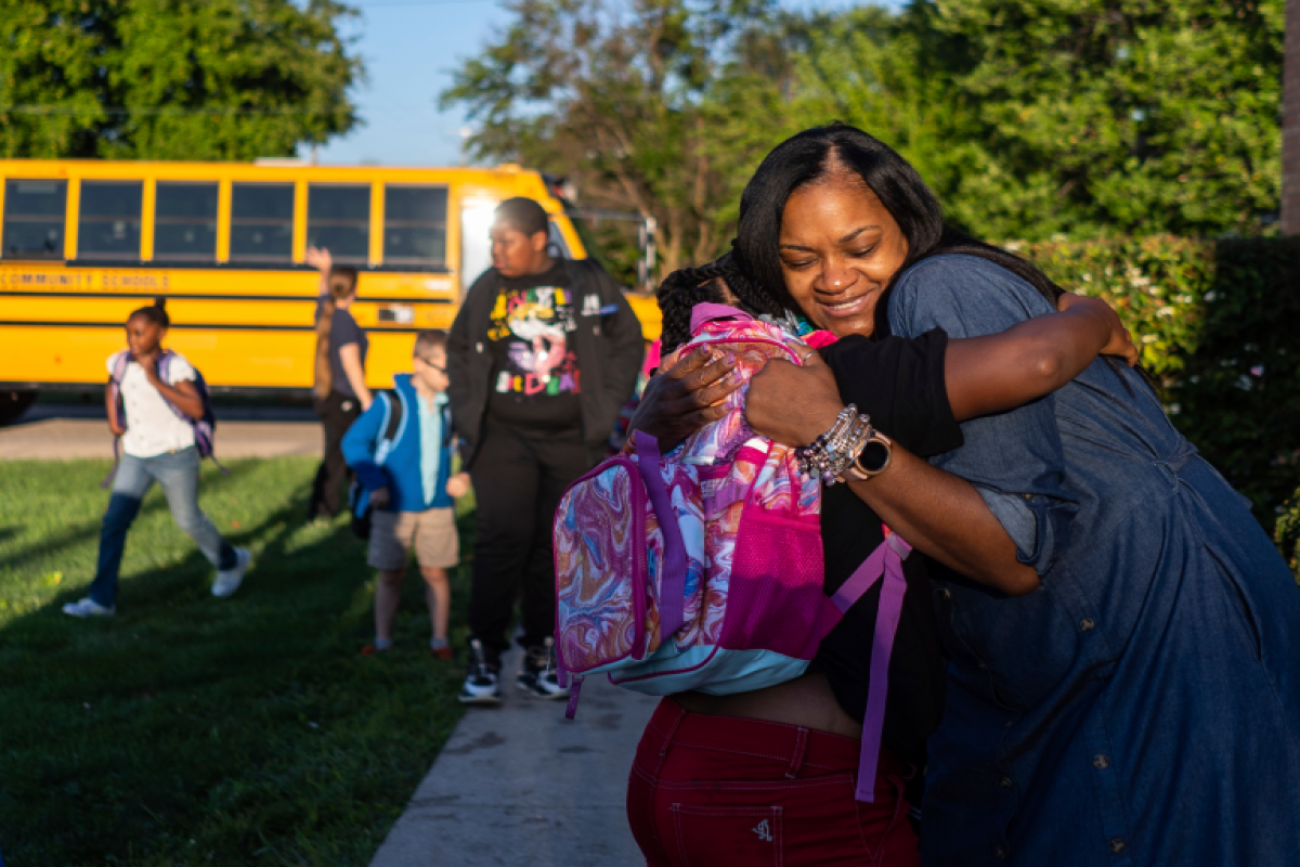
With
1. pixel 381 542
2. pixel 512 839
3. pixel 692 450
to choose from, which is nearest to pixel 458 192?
pixel 381 542

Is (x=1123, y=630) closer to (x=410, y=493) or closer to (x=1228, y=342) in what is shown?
(x=410, y=493)

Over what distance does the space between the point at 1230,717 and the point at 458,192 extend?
12937mm

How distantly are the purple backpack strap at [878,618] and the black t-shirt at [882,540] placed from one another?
0.05 ft

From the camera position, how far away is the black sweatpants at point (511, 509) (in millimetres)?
5148

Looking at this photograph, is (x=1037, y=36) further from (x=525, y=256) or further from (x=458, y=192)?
(x=525, y=256)

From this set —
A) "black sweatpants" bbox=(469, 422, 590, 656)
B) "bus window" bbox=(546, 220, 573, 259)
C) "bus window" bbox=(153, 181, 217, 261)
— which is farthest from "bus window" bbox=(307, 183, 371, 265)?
"black sweatpants" bbox=(469, 422, 590, 656)

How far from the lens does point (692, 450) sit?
1.63m

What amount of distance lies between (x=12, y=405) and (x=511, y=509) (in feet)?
43.3

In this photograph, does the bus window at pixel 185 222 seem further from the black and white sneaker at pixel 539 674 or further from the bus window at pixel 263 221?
the black and white sneaker at pixel 539 674

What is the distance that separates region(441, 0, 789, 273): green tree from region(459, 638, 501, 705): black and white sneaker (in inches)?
1052

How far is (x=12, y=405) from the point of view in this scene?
15.7 m

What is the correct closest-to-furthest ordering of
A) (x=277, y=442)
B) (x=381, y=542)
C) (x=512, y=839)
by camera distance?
(x=512, y=839) < (x=381, y=542) < (x=277, y=442)

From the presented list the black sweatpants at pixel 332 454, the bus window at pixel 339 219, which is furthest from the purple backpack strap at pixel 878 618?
the bus window at pixel 339 219

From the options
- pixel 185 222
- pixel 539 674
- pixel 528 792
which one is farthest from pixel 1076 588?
pixel 185 222
